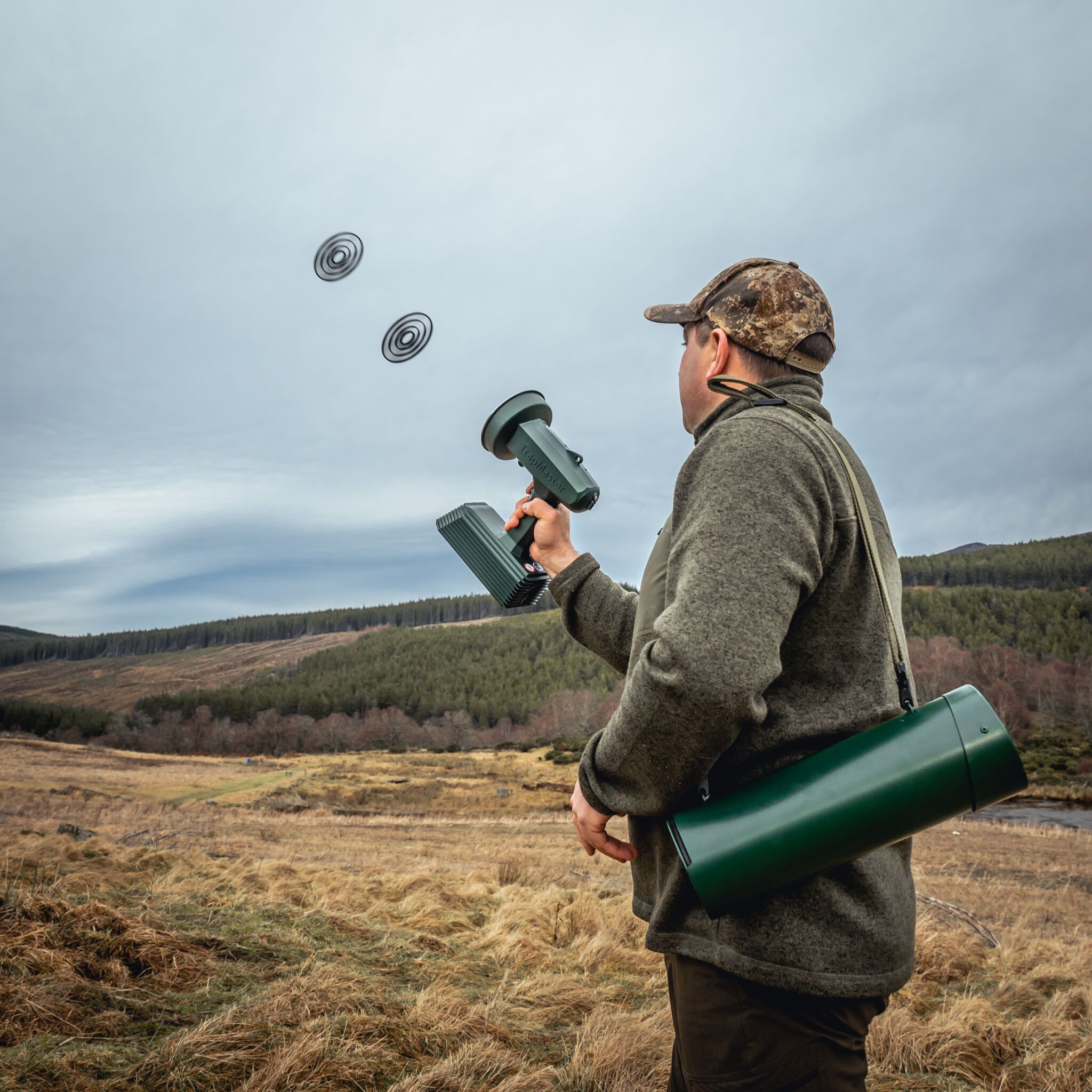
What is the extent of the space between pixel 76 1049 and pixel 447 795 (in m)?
38.5

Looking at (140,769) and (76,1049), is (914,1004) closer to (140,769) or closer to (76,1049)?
(76,1049)

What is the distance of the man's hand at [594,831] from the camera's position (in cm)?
157

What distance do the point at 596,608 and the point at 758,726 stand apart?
710 millimetres

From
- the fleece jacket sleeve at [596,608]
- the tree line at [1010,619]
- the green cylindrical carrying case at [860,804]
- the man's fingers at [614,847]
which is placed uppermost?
the tree line at [1010,619]

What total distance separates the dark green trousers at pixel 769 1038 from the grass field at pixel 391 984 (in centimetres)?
205

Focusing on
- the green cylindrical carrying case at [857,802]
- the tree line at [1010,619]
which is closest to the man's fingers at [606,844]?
the green cylindrical carrying case at [857,802]

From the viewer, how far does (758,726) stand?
1506mm

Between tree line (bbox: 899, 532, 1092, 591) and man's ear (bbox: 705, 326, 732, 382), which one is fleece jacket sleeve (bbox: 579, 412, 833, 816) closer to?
man's ear (bbox: 705, 326, 732, 382)

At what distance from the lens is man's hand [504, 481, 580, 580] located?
7.59 ft

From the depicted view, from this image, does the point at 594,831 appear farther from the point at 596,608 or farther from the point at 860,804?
the point at 596,608

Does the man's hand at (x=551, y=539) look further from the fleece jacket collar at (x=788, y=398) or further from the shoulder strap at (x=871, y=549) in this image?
the shoulder strap at (x=871, y=549)

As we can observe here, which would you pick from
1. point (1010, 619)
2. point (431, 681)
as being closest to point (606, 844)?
point (431, 681)

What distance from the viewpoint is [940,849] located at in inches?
703

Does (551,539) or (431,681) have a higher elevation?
(431,681)
